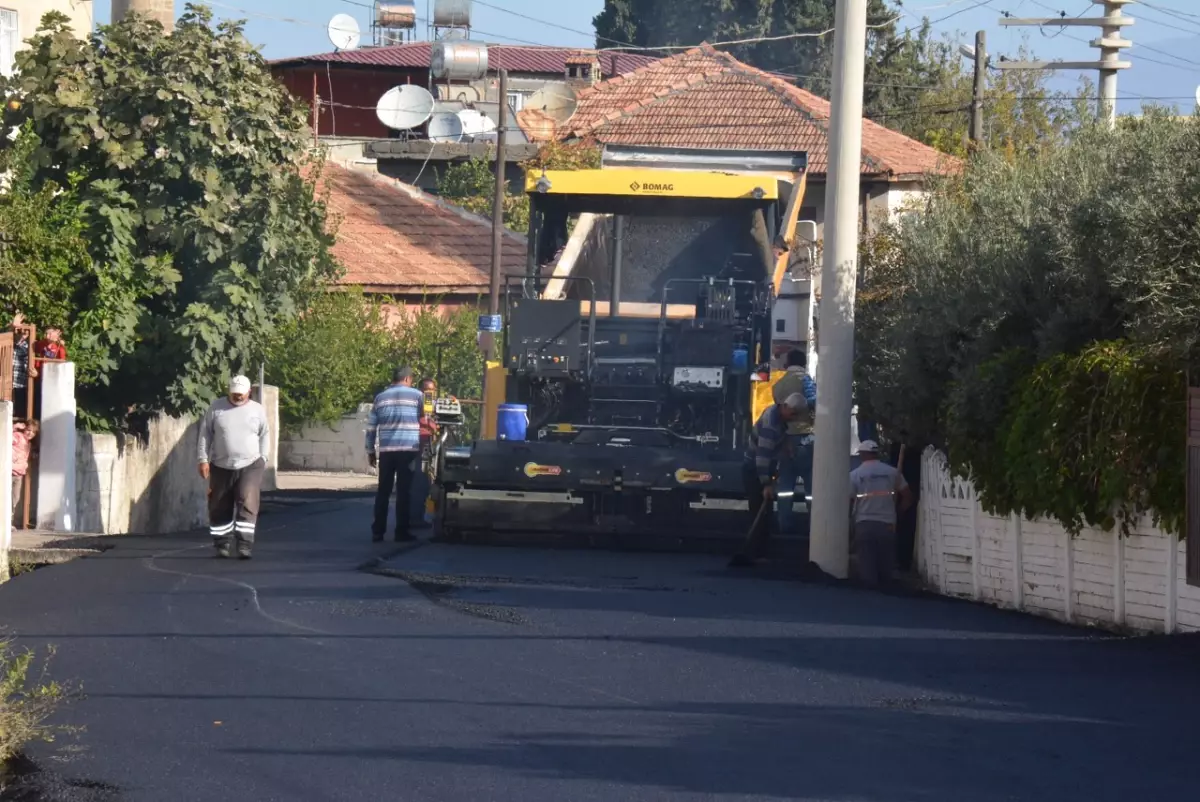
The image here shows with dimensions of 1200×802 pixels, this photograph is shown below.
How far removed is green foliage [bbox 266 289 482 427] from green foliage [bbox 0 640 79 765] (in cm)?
2121

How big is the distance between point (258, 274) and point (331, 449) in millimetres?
13167

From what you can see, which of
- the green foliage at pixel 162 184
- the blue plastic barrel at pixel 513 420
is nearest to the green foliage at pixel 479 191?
the green foliage at pixel 162 184

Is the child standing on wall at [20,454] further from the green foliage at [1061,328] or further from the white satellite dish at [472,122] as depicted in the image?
the white satellite dish at [472,122]

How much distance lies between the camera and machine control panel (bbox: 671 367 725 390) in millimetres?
15320

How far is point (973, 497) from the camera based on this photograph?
12.7 meters

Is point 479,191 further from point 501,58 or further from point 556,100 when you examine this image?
point 501,58

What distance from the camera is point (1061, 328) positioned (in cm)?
1157

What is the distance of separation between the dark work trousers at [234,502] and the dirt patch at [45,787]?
267 inches

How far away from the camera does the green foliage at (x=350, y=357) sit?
30.0 meters

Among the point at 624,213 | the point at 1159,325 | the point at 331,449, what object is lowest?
the point at 331,449

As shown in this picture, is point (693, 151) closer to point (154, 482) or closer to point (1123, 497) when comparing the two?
point (154, 482)

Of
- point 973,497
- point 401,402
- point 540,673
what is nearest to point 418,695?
point 540,673

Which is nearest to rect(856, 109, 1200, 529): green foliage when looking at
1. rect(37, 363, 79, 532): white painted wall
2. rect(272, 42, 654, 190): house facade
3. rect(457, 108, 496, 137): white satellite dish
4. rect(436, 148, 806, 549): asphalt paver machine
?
rect(436, 148, 806, 549): asphalt paver machine

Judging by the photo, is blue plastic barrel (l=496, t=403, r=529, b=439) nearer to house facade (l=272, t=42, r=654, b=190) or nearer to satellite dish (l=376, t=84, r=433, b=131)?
satellite dish (l=376, t=84, r=433, b=131)
